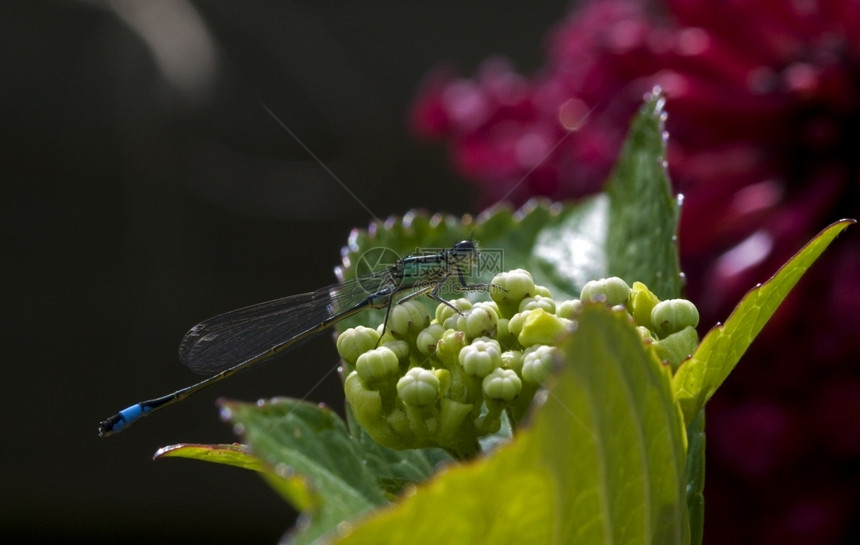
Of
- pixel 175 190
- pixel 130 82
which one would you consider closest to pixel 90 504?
pixel 175 190

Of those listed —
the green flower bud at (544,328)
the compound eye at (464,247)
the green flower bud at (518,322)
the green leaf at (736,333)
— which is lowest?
the green leaf at (736,333)

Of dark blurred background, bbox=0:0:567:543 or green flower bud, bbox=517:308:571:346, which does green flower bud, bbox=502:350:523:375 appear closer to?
green flower bud, bbox=517:308:571:346

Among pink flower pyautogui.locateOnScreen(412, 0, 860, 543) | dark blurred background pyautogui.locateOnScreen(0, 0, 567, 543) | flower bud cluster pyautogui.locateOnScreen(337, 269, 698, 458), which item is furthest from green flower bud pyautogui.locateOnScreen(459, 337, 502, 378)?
dark blurred background pyautogui.locateOnScreen(0, 0, 567, 543)

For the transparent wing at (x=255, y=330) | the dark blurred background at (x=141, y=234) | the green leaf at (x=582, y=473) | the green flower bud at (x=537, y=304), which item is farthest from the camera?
the dark blurred background at (x=141, y=234)

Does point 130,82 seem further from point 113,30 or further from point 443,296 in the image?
point 443,296

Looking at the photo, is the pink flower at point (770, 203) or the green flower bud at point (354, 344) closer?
the green flower bud at point (354, 344)

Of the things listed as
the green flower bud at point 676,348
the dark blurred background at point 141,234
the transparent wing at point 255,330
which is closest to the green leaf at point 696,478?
the green flower bud at point 676,348

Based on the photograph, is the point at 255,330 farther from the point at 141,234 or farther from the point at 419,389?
the point at 141,234

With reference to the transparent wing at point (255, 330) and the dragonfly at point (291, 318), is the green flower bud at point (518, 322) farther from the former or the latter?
the transparent wing at point (255, 330)
